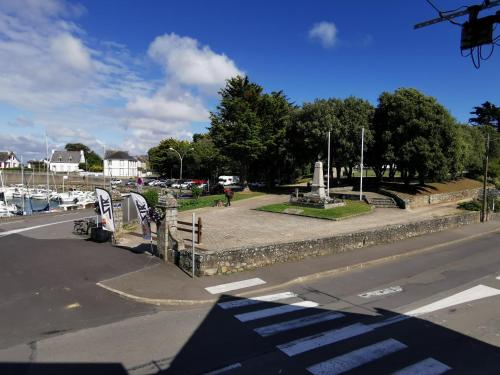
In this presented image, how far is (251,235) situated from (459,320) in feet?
37.8

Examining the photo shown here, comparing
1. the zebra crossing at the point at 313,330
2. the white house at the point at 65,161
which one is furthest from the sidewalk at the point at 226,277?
the white house at the point at 65,161

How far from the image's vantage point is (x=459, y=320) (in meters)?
9.48

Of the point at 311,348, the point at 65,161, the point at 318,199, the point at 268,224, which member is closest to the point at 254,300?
the point at 311,348

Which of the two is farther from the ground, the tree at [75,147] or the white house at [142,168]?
the tree at [75,147]

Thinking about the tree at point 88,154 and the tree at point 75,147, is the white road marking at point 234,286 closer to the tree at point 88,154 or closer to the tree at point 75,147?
the tree at point 88,154

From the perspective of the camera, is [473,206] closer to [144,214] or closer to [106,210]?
[144,214]

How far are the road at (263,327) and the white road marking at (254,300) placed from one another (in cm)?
3

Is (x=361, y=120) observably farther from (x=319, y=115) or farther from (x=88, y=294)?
(x=88, y=294)

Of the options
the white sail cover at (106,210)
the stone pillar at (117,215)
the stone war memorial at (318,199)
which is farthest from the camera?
the stone war memorial at (318,199)

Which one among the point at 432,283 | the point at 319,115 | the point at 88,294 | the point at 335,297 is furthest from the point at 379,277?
the point at 319,115

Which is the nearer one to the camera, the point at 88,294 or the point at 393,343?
the point at 393,343

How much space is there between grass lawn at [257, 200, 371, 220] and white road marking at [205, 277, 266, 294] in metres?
13.6

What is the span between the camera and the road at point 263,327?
22.9ft

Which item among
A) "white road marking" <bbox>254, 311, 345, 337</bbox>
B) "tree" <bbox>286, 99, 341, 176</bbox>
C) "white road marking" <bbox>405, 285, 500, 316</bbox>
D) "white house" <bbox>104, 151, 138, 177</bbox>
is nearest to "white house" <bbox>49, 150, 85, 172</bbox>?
"white house" <bbox>104, 151, 138, 177</bbox>
